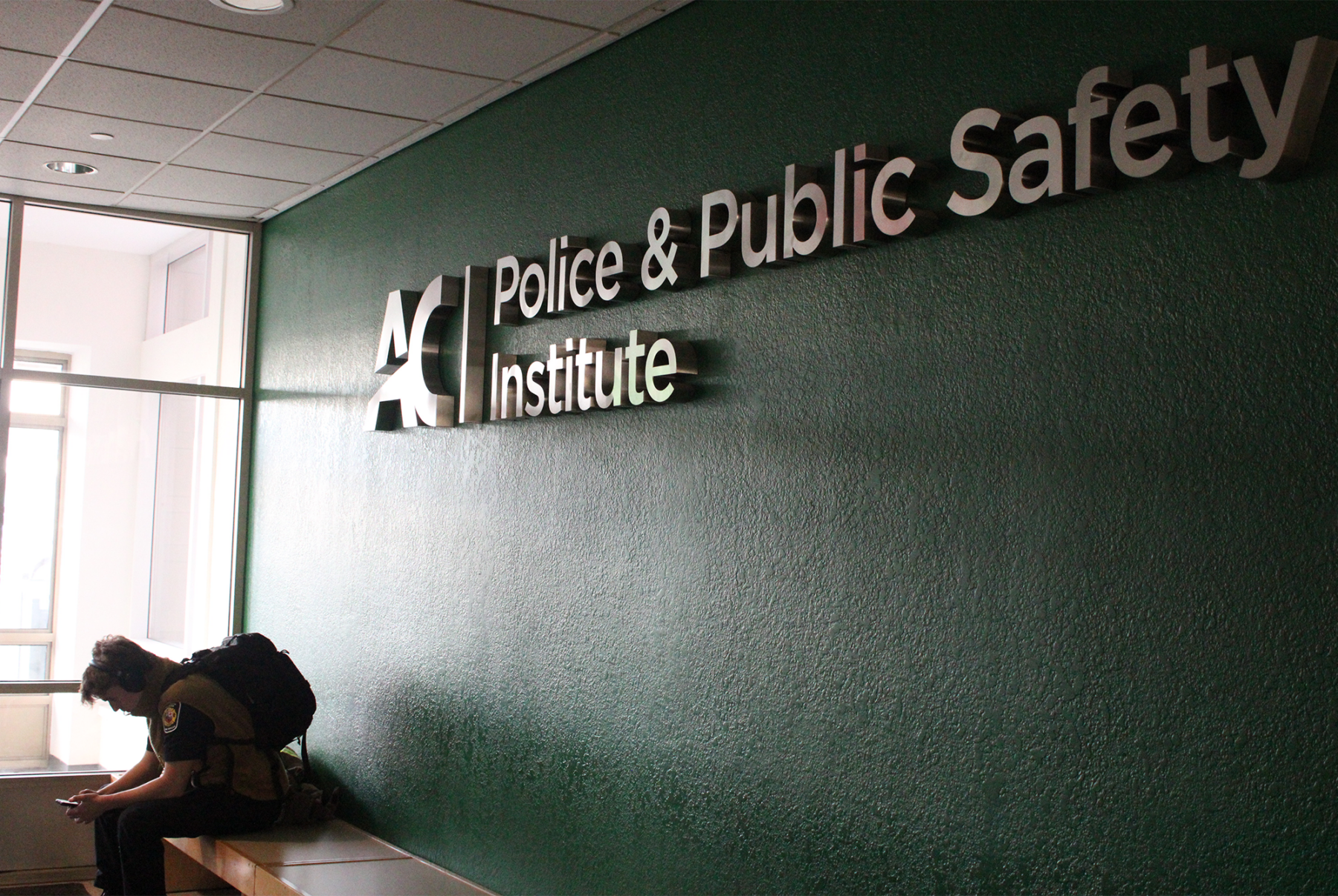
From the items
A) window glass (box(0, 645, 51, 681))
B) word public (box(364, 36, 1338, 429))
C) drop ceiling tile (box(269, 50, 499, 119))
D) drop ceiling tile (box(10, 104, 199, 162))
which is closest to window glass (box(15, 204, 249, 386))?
drop ceiling tile (box(10, 104, 199, 162))

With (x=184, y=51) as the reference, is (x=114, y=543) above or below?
below

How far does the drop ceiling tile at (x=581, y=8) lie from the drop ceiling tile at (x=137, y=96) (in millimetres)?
1384

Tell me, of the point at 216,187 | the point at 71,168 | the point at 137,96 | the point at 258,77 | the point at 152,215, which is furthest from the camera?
the point at 152,215

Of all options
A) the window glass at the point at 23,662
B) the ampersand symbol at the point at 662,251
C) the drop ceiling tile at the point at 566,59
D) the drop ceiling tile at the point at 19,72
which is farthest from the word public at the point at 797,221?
the window glass at the point at 23,662

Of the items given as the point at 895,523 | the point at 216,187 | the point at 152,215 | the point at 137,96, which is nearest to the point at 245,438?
the point at 152,215

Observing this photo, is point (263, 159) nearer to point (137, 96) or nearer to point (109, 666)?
point (137, 96)

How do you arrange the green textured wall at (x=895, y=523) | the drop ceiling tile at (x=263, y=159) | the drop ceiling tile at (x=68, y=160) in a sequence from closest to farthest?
1. the green textured wall at (x=895, y=523)
2. the drop ceiling tile at (x=263, y=159)
3. the drop ceiling tile at (x=68, y=160)

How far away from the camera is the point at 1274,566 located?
2.13 meters

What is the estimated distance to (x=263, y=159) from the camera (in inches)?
215

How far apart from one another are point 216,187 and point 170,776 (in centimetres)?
270

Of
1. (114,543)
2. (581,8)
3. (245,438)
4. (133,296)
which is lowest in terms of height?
(114,543)

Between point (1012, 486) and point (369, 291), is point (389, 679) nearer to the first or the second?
point (369, 291)

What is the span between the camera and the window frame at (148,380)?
612 centimetres

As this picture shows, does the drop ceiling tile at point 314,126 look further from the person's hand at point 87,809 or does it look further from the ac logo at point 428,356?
the person's hand at point 87,809
